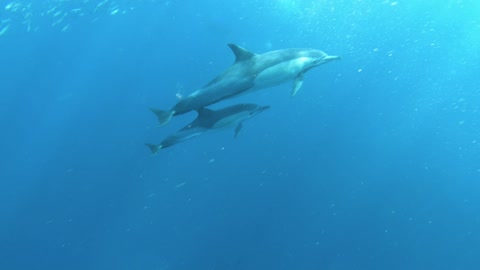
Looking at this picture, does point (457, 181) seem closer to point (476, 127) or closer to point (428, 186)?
point (428, 186)

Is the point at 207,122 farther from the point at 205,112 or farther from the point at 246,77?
the point at 246,77

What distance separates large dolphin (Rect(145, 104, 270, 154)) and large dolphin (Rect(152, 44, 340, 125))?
0.52 metres

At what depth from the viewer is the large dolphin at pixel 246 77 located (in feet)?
22.9

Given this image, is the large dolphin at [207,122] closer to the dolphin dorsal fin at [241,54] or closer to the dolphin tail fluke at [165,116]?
the dolphin tail fluke at [165,116]

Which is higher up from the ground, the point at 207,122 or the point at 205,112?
the point at 205,112

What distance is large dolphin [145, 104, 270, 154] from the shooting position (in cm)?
775

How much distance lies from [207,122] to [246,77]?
3.99ft

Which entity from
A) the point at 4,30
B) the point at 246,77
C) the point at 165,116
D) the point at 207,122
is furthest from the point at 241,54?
the point at 4,30

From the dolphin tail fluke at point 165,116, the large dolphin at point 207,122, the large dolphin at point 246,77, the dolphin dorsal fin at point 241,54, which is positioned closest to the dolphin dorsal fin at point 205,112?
the large dolphin at point 207,122

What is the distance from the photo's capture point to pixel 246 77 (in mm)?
7031

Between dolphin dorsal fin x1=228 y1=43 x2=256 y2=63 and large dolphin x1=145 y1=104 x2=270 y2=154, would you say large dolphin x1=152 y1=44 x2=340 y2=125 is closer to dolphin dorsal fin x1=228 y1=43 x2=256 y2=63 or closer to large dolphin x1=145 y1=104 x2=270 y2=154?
dolphin dorsal fin x1=228 y1=43 x2=256 y2=63

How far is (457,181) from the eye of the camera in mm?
17469

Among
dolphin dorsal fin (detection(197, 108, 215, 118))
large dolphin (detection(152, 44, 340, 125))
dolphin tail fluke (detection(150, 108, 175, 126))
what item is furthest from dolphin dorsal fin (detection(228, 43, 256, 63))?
dolphin tail fluke (detection(150, 108, 175, 126))

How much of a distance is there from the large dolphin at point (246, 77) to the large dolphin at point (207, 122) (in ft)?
1.69
